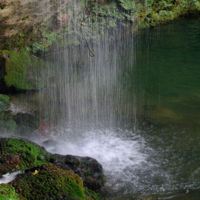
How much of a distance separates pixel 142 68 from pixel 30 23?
5.34m

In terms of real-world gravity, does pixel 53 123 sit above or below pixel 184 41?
below

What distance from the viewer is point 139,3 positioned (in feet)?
53.2

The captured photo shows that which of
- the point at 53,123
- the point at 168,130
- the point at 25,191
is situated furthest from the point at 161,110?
the point at 25,191

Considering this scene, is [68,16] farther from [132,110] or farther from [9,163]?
[9,163]

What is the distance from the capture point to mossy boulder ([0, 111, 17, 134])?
6.72 m

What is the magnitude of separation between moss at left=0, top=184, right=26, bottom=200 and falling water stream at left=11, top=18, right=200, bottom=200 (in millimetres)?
2443

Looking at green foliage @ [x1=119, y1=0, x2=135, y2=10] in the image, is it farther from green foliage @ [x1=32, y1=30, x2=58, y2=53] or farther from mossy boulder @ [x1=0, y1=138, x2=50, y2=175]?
mossy boulder @ [x1=0, y1=138, x2=50, y2=175]

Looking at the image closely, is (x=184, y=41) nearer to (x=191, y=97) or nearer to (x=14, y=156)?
(x=191, y=97)

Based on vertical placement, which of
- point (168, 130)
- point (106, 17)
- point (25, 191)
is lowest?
point (168, 130)

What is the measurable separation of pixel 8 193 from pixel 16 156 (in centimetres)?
109

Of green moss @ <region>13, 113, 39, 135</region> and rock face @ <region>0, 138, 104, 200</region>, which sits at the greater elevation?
rock face @ <region>0, 138, 104, 200</region>

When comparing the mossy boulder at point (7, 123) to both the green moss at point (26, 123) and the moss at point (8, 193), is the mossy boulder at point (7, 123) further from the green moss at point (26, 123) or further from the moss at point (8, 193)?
the moss at point (8, 193)

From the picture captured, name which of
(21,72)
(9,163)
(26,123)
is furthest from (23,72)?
(9,163)

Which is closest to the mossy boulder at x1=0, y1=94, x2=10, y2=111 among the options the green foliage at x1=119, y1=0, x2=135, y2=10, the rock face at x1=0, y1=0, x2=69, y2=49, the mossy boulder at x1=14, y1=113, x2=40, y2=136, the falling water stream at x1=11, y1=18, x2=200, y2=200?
the falling water stream at x1=11, y1=18, x2=200, y2=200
